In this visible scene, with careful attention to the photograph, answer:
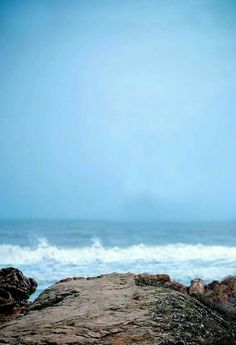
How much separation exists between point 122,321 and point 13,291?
5.56m

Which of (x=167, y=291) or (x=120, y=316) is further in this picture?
(x=167, y=291)

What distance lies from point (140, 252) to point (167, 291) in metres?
43.5

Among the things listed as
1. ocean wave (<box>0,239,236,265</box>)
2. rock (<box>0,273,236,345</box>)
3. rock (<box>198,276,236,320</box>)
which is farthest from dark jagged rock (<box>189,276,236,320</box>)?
ocean wave (<box>0,239,236,265</box>)

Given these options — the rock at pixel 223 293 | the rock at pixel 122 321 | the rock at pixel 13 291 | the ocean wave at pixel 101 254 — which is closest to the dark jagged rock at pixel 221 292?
the rock at pixel 223 293

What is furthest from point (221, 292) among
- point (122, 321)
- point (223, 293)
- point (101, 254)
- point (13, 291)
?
point (101, 254)

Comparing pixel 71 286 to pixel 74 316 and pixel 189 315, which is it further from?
pixel 189 315

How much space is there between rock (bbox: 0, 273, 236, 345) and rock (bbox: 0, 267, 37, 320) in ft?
9.65

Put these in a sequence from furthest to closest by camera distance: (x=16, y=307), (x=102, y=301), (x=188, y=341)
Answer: (x=16, y=307), (x=102, y=301), (x=188, y=341)

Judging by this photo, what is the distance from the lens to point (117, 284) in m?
7.11

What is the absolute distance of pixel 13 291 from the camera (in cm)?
1021

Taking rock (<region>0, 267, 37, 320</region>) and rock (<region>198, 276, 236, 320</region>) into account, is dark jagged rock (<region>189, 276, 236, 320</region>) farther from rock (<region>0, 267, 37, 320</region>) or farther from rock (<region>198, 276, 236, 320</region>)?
rock (<region>0, 267, 37, 320</region>)

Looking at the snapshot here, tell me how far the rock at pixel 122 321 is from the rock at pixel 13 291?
9.65 feet

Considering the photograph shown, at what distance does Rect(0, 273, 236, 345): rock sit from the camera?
518 centimetres

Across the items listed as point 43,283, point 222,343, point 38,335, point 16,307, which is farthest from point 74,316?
point 43,283
